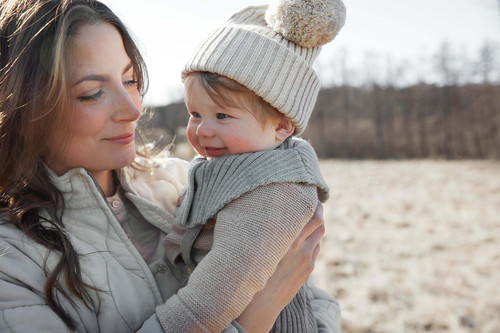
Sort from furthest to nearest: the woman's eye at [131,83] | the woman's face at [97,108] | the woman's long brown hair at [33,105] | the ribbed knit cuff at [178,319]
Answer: the woman's eye at [131,83], the woman's face at [97,108], the woman's long brown hair at [33,105], the ribbed knit cuff at [178,319]

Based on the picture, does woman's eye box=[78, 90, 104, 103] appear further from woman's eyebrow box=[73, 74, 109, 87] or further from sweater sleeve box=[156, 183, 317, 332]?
sweater sleeve box=[156, 183, 317, 332]

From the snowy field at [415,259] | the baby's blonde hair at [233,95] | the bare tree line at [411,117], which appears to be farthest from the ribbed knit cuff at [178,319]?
the bare tree line at [411,117]

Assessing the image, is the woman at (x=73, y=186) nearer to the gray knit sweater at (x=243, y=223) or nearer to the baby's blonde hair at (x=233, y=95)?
the gray knit sweater at (x=243, y=223)

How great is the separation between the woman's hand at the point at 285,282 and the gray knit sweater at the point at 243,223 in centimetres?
12

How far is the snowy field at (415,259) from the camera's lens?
4.32 metres

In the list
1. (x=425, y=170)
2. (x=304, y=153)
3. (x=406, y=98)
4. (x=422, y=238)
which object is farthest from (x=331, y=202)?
(x=406, y=98)

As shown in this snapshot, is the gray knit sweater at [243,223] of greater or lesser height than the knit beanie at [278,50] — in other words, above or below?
below

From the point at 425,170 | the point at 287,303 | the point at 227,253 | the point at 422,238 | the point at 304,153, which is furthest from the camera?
the point at 425,170

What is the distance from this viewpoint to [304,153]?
5.83 feet

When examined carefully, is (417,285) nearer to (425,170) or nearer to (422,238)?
(422,238)

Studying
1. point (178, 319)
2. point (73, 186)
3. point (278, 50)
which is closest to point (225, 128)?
point (278, 50)

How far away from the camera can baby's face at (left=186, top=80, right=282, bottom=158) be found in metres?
1.77

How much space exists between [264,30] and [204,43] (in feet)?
0.90

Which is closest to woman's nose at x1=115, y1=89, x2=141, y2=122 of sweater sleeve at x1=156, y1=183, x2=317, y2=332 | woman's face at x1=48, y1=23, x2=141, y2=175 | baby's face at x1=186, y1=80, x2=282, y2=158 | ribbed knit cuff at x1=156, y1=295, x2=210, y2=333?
woman's face at x1=48, y1=23, x2=141, y2=175
